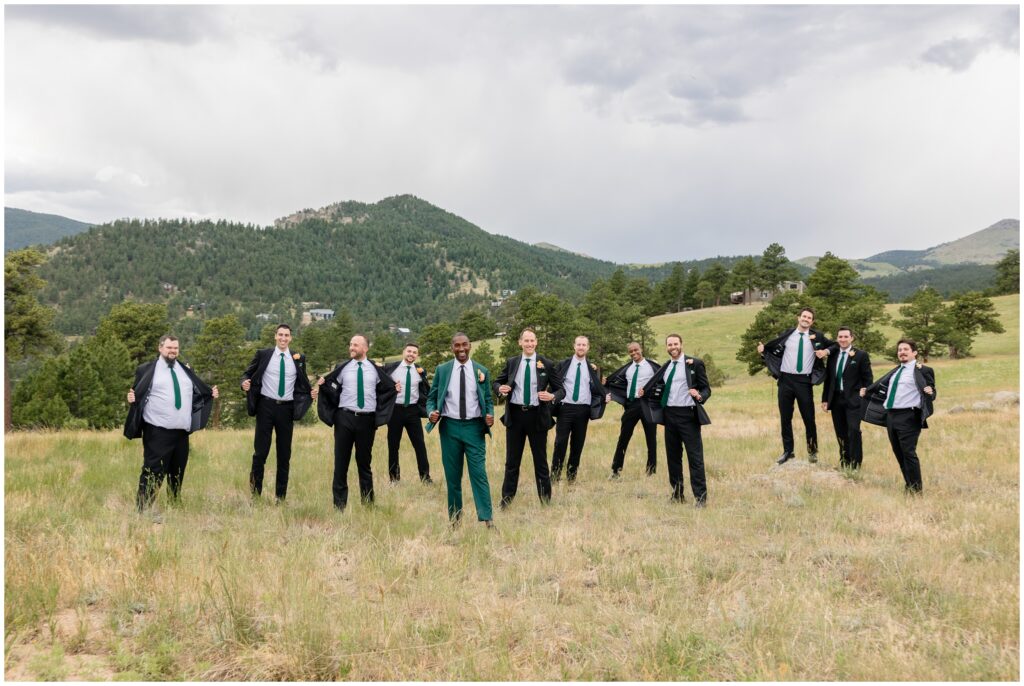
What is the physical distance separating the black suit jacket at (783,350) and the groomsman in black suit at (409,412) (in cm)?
655

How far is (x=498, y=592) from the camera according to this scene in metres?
5.75

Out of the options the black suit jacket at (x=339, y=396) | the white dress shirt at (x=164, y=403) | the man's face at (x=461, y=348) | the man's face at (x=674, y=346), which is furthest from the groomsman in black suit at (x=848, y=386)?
the white dress shirt at (x=164, y=403)

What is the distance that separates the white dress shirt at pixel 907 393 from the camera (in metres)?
9.39

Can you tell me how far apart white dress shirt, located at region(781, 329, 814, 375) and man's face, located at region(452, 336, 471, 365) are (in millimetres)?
6935

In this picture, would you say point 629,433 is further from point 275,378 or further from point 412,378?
point 275,378

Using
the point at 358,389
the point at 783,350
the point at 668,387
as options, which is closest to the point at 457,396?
the point at 358,389

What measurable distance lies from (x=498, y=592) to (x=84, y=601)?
3.52 m

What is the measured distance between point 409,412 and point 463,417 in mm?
3669

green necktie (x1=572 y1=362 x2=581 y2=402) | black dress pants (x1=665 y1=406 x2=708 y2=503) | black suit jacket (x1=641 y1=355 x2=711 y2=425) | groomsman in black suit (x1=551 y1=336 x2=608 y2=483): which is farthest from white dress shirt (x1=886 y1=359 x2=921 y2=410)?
green necktie (x1=572 y1=362 x2=581 y2=402)

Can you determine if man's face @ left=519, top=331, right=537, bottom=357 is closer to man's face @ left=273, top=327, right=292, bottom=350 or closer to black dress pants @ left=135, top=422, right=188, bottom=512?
man's face @ left=273, top=327, right=292, bottom=350

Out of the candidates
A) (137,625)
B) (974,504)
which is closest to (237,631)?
(137,625)

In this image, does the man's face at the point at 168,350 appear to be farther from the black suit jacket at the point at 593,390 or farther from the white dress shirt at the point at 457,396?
the black suit jacket at the point at 593,390

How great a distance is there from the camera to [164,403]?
8.27m

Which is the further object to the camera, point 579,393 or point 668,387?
point 579,393
